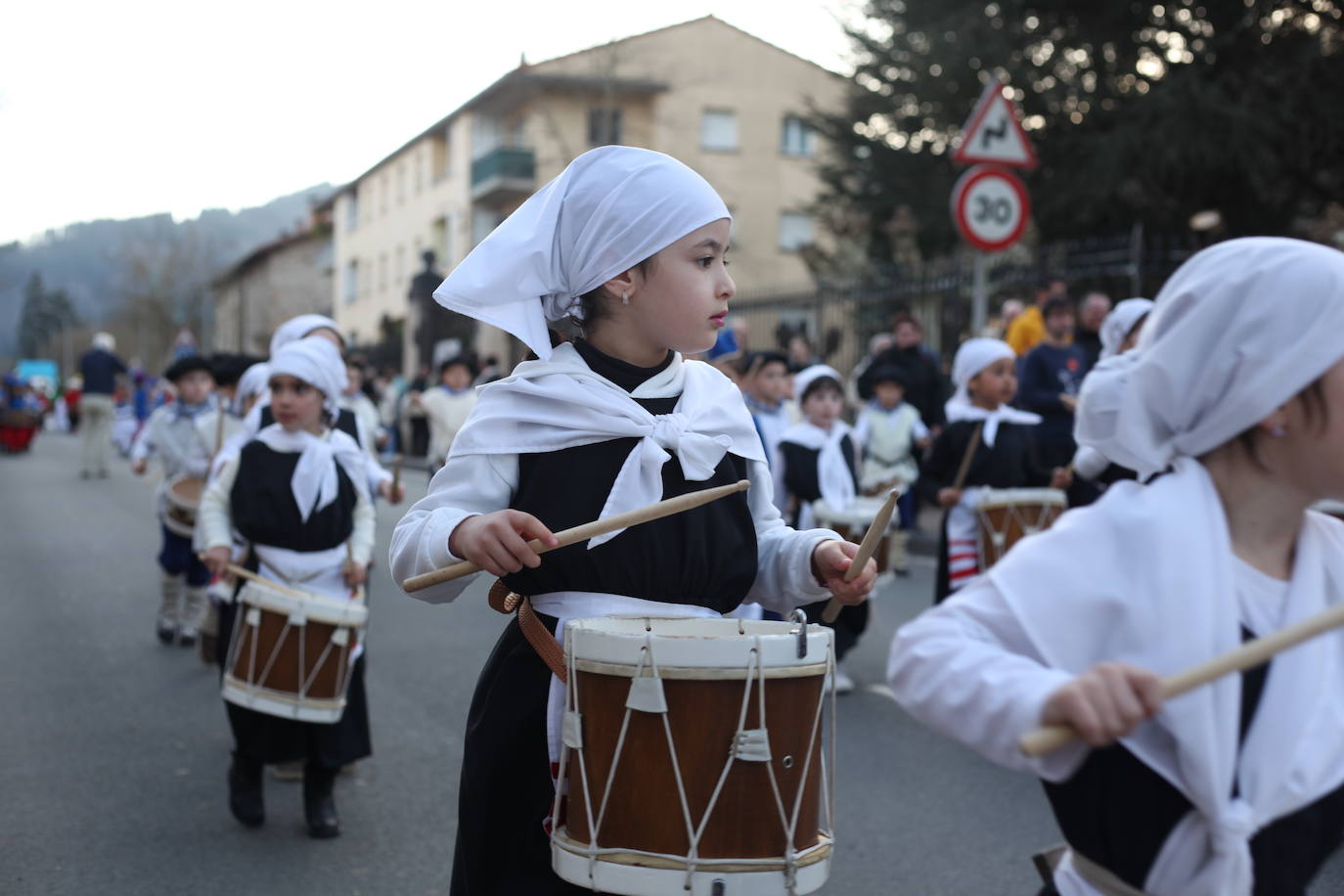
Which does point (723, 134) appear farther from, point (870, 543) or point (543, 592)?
point (870, 543)

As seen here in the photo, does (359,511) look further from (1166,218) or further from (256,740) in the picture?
(1166,218)

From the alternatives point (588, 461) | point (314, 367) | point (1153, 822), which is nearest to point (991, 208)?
point (314, 367)

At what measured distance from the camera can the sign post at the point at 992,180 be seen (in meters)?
10.8

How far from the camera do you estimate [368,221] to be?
62938 mm

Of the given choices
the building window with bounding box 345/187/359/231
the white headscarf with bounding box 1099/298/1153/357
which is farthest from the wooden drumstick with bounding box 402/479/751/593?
the building window with bounding box 345/187/359/231

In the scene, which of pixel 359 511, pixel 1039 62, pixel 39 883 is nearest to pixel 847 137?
pixel 1039 62

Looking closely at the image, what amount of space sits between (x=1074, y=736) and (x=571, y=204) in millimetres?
1551

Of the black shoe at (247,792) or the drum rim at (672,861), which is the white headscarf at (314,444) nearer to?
the black shoe at (247,792)

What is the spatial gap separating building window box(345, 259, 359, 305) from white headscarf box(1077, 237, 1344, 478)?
6417cm

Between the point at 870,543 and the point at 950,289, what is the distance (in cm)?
1374

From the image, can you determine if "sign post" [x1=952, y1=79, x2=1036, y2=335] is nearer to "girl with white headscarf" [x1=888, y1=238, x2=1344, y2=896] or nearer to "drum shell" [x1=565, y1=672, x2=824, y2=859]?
"drum shell" [x1=565, y1=672, x2=824, y2=859]

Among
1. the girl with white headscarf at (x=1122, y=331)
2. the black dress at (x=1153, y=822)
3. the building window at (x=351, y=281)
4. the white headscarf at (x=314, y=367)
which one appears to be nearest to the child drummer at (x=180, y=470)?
the white headscarf at (x=314, y=367)

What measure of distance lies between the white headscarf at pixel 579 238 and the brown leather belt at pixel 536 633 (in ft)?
1.59

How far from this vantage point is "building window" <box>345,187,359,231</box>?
65.8 m
